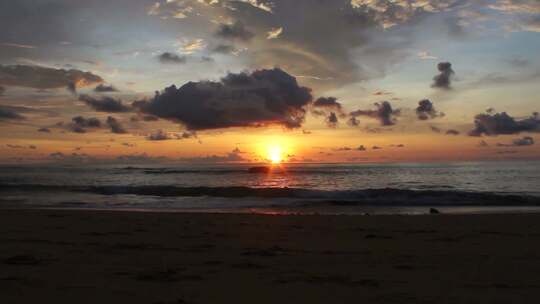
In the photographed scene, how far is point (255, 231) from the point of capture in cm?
1066

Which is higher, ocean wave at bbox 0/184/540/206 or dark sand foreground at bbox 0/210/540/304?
dark sand foreground at bbox 0/210/540/304

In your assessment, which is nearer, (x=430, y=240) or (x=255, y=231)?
(x=430, y=240)

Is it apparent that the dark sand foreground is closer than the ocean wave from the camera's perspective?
Yes

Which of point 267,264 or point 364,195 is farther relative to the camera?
point 364,195

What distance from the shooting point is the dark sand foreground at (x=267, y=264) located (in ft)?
16.3

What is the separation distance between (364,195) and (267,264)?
24872 mm

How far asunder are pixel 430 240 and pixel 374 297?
496 cm

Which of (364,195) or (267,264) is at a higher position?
(267,264)

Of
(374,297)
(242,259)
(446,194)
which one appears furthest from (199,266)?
(446,194)

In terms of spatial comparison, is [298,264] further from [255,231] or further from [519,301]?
[255,231]

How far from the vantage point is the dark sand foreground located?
4973 millimetres

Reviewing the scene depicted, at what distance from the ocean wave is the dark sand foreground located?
14292 mm

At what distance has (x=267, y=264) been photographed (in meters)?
6.62

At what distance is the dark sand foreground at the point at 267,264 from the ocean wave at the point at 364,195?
46.9ft
